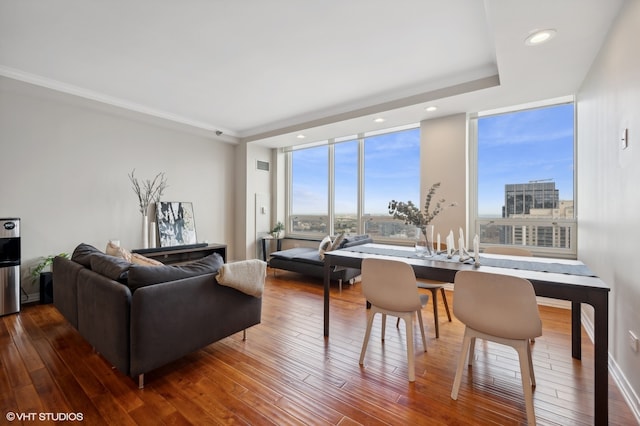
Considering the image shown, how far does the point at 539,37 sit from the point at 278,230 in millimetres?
5093

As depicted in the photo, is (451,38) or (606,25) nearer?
(606,25)

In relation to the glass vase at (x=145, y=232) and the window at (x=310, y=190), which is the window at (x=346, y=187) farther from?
the glass vase at (x=145, y=232)

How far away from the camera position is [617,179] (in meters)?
2.03

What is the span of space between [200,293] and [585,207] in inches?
149

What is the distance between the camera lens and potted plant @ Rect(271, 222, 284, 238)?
6.20m

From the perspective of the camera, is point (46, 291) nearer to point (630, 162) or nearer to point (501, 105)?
point (630, 162)

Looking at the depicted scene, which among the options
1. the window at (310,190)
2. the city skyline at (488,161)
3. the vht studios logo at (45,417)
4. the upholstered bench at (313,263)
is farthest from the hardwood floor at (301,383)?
the window at (310,190)

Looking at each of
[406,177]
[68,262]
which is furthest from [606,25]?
[68,262]

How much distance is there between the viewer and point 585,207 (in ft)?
9.62

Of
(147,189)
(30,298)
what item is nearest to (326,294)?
(147,189)

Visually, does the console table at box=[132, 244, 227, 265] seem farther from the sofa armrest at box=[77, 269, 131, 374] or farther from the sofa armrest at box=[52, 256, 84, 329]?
the sofa armrest at box=[77, 269, 131, 374]

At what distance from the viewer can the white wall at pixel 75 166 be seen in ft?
11.3

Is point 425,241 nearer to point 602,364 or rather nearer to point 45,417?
point 602,364

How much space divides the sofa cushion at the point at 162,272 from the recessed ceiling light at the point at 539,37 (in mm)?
3124
